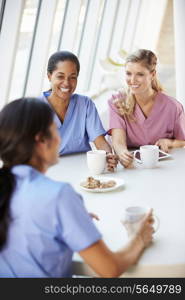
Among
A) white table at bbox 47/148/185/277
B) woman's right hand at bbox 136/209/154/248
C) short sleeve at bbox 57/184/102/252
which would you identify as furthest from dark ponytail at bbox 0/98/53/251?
woman's right hand at bbox 136/209/154/248

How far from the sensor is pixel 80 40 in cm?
548

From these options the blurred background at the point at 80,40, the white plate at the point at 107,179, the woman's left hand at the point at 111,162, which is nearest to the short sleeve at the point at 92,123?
the woman's left hand at the point at 111,162

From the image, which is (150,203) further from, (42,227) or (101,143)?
(101,143)

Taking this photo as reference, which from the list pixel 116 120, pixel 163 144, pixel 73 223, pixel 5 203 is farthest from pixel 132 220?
pixel 116 120

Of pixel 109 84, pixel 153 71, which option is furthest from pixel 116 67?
pixel 153 71

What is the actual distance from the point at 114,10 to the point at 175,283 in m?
5.98

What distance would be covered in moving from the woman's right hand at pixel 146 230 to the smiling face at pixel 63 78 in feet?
3.59

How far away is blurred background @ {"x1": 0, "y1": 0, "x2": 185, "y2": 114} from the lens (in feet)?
10.2

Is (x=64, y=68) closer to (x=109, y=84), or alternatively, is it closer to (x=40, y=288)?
(x=40, y=288)

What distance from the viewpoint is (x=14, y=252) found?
1156 millimetres

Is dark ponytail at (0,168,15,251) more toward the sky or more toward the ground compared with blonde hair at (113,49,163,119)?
more toward the ground

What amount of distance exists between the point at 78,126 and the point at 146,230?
113 cm

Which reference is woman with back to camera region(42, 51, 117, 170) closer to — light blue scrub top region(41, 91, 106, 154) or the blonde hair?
light blue scrub top region(41, 91, 106, 154)

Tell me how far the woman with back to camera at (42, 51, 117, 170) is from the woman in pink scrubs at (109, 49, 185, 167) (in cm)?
12
